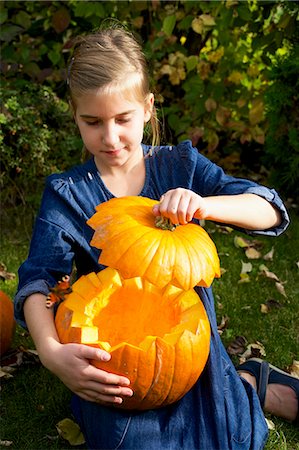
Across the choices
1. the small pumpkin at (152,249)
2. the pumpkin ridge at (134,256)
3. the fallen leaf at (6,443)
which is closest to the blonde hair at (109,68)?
the small pumpkin at (152,249)

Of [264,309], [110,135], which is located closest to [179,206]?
[110,135]

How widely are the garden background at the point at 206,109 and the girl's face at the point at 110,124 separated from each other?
112cm

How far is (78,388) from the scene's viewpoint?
2061 millimetres

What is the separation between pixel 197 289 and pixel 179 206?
1.40 feet

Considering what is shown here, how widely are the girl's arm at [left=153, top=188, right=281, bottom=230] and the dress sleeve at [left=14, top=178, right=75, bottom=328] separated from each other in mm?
407

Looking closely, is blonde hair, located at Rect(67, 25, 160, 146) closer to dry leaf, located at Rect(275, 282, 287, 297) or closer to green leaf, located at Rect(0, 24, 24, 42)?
dry leaf, located at Rect(275, 282, 287, 297)

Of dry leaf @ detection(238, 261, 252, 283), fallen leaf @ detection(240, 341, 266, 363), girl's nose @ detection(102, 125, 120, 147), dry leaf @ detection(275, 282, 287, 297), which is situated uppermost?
girl's nose @ detection(102, 125, 120, 147)

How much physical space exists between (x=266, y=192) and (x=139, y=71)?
580 mm

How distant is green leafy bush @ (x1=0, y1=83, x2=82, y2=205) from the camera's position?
13.3 feet

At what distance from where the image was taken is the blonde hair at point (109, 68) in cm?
223

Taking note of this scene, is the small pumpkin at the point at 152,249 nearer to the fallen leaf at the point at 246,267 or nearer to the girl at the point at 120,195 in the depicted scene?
the girl at the point at 120,195

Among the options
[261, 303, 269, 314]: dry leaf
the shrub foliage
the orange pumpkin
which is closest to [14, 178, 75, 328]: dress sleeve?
the orange pumpkin

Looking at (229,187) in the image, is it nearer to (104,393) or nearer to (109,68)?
(109,68)

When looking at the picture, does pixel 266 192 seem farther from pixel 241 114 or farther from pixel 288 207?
pixel 241 114
